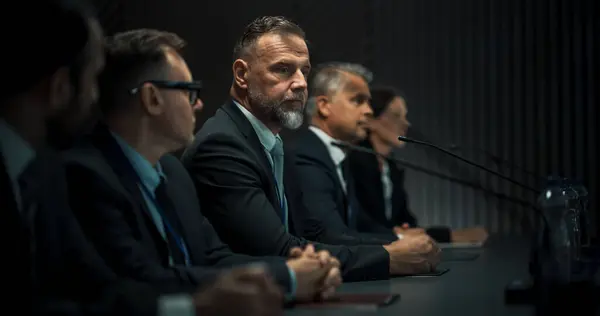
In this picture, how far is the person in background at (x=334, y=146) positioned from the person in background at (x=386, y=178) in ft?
0.34

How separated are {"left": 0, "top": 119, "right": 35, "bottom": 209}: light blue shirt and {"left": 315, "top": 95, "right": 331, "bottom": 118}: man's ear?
7.93 feet

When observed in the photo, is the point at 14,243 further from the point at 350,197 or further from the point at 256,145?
the point at 350,197

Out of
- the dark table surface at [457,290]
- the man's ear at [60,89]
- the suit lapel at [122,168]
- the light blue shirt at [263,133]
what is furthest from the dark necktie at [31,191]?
the light blue shirt at [263,133]

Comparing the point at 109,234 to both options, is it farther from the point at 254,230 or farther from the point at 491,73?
the point at 491,73

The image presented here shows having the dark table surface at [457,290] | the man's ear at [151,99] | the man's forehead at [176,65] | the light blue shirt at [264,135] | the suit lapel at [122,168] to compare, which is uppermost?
the man's forehead at [176,65]

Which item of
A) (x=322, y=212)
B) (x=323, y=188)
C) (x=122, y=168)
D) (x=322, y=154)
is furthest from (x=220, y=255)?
(x=322, y=154)

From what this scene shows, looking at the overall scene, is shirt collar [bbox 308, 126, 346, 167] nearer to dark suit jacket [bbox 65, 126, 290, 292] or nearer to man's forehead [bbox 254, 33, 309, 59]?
man's forehead [bbox 254, 33, 309, 59]

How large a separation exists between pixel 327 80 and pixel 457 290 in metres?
2.05

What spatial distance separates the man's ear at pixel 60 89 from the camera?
5.47 ft

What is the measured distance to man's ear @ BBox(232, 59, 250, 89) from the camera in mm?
2986

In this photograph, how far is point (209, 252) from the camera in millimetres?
2434

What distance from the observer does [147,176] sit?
2.18 m

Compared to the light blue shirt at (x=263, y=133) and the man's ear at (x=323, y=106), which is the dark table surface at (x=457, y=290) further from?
the man's ear at (x=323, y=106)

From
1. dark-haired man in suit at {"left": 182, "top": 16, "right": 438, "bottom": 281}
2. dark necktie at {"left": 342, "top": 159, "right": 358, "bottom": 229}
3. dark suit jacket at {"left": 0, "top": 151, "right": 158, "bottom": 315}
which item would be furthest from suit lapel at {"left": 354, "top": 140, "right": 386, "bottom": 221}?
dark suit jacket at {"left": 0, "top": 151, "right": 158, "bottom": 315}
